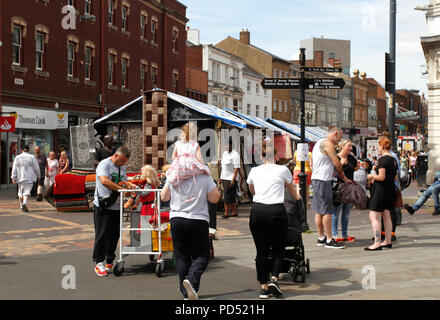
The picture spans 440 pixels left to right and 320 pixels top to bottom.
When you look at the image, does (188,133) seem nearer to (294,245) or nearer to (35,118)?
(294,245)

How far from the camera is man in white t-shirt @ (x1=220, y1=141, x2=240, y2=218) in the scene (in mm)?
15062

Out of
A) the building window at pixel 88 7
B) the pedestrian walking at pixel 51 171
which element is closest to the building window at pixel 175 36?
the building window at pixel 88 7

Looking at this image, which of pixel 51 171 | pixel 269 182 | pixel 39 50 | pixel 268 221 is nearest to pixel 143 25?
pixel 39 50

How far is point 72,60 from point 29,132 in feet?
18.0

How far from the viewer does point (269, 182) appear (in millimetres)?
6609

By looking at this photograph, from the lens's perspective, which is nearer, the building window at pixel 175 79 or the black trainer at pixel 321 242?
the black trainer at pixel 321 242

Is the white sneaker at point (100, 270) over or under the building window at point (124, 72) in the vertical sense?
under

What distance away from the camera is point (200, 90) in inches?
2041

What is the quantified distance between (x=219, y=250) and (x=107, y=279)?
2729 mm

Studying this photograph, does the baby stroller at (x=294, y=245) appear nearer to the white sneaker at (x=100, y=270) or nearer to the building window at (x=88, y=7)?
the white sneaker at (x=100, y=270)

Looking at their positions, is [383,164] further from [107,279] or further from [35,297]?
[35,297]

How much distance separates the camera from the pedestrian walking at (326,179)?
32.6 ft

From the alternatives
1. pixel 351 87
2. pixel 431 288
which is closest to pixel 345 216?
pixel 431 288

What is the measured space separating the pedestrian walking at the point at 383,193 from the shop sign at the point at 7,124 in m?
16.9
